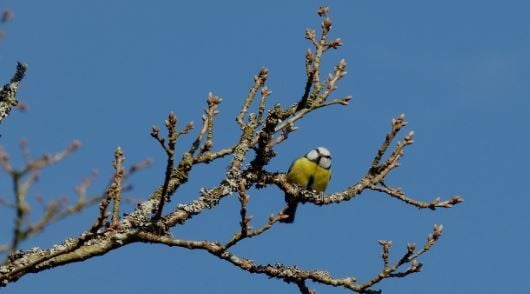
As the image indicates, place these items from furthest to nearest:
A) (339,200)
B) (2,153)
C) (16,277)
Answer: (339,200) → (16,277) → (2,153)

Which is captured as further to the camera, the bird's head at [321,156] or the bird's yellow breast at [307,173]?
the bird's head at [321,156]

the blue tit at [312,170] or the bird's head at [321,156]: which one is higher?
the bird's head at [321,156]

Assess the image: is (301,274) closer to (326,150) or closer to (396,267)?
(396,267)

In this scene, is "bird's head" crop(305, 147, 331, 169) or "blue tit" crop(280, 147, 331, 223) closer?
"blue tit" crop(280, 147, 331, 223)

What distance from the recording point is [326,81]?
7031mm

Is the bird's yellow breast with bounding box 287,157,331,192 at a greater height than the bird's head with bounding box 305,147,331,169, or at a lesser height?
lesser

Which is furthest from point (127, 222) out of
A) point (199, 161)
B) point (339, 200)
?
point (339, 200)

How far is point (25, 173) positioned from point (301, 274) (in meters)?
3.16

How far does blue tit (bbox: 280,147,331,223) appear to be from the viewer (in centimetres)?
999

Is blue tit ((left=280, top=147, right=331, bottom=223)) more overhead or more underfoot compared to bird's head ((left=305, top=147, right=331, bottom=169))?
more underfoot

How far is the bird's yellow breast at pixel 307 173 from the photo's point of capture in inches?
393

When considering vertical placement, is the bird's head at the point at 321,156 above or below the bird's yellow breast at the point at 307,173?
above

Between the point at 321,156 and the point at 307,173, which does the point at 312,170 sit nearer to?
the point at 307,173

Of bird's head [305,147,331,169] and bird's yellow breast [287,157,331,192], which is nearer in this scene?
bird's yellow breast [287,157,331,192]
